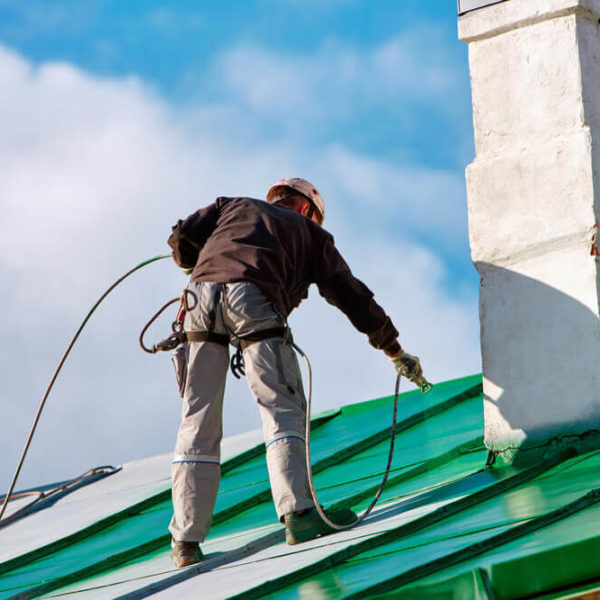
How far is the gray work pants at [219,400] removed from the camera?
16.0 feet

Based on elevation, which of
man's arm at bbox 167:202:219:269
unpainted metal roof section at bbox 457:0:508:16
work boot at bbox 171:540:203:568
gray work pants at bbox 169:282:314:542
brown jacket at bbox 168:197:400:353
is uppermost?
unpainted metal roof section at bbox 457:0:508:16

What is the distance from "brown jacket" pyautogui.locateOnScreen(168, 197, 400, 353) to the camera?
5.23 meters

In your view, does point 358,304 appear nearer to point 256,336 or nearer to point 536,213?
point 256,336

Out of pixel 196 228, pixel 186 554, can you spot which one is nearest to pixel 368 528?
pixel 186 554

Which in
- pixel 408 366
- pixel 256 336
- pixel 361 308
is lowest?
pixel 408 366

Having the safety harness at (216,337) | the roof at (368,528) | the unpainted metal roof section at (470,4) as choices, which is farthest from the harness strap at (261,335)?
the unpainted metal roof section at (470,4)

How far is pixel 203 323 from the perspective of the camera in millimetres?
5211

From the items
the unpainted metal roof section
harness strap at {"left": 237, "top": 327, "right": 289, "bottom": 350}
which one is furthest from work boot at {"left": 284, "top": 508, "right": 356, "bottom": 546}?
the unpainted metal roof section

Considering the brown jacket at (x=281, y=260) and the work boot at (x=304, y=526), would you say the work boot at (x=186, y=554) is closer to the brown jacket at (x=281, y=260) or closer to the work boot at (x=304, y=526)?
the work boot at (x=304, y=526)

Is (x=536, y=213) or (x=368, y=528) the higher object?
(x=536, y=213)

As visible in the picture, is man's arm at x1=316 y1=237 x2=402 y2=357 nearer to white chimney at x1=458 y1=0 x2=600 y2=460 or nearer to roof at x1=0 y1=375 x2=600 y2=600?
white chimney at x1=458 y1=0 x2=600 y2=460

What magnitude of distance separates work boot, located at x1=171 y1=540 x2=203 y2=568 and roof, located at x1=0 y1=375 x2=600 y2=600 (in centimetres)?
6

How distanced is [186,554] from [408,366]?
1.33 m

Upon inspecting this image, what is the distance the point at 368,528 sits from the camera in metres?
4.66
